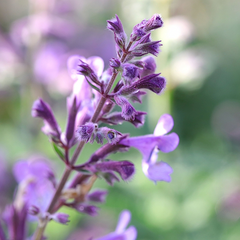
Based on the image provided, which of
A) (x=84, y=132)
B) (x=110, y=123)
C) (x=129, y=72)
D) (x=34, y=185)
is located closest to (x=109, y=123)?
(x=110, y=123)

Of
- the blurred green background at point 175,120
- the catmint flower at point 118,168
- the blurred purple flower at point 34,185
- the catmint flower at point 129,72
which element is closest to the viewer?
the catmint flower at point 129,72

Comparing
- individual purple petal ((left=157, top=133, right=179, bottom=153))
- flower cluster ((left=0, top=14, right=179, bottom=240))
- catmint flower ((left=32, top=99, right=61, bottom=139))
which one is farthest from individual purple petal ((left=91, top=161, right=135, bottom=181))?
catmint flower ((left=32, top=99, right=61, bottom=139))

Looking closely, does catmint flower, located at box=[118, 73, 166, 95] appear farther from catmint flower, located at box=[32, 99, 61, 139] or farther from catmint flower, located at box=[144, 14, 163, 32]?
catmint flower, located at box=[32, 99, 61, 139]

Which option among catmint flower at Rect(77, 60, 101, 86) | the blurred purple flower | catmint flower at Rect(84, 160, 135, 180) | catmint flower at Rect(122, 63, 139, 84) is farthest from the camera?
the blurred purple flower

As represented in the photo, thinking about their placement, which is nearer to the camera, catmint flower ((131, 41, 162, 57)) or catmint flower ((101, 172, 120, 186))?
catmint flower ((131, 41, 162, 57))

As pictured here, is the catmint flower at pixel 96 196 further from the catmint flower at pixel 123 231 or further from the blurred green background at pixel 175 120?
the blurred green background at pixel 175 120

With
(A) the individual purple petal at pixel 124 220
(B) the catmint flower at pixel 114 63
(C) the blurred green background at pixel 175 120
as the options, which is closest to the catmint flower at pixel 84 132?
(B) the catmint flower at pixel 114 63

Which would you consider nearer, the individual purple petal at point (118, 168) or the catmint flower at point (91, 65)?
the individual purple petal at point (118, 168)
